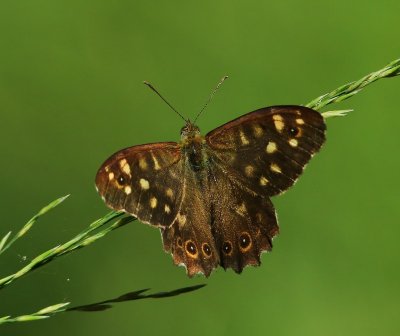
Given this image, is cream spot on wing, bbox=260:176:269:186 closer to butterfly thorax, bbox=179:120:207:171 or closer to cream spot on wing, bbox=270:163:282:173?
cream spot on wing, bbox=270:163:282:173

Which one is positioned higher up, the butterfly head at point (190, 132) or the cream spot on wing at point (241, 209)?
the butterfly head at point (190, 132)

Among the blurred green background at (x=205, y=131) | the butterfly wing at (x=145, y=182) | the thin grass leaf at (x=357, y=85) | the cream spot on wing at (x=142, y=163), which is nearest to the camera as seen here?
the thin grass leaf at (x=357, y=85)

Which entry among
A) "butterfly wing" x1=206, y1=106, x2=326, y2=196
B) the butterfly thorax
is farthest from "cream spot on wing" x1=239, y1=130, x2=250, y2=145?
the butterfly thorax

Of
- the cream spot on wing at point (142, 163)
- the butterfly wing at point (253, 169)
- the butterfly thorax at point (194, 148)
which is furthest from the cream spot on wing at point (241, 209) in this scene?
the cream spot on wing at point (142, 163)

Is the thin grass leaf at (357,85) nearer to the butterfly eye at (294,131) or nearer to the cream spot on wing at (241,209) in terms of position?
the butterfly eye at (294,131)

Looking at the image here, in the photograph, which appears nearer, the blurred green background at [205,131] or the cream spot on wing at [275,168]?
the cream spot on wing at [275,168]

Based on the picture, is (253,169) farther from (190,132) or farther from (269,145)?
(190,132)

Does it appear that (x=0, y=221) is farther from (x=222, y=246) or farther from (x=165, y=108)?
(x=222, y=246)

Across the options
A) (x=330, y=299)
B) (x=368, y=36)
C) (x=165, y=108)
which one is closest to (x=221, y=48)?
(x=165, y=108)

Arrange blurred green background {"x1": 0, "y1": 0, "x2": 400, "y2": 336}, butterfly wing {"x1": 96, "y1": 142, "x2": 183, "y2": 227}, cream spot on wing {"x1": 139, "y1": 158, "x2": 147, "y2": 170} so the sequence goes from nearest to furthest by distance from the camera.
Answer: butterfly wing {"x1": 96, "y1": 142, "x2": 183, "y2": 227}
cream spot on wing {"x1": 139, "y1": 158, "x2": 147, "y2": 170}
blurred green background {"x1": 0, "y1": 0, "x2": 400, "y2": 336}
